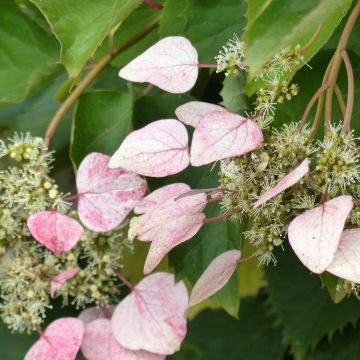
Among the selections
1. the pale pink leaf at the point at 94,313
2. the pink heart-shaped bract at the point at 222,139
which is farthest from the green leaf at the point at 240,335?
the pink heart-shaped bract at the point at 222,139

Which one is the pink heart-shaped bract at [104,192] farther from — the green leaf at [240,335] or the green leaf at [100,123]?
the green leaf at [240,335]

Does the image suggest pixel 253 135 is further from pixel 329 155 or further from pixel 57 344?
pixel 57 344

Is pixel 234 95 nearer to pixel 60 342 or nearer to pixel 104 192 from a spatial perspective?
pixel 104 192

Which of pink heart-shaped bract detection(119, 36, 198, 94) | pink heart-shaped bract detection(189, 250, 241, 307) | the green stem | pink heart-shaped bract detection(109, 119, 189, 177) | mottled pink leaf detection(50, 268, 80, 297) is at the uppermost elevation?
pink heart-shaped bract detection(119, 36, 198, 94)

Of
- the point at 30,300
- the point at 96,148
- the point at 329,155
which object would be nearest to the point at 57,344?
the point at 30,300

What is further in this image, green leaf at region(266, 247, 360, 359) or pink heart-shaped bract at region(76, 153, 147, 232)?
green leaf at region(266, 247, 360, 359)

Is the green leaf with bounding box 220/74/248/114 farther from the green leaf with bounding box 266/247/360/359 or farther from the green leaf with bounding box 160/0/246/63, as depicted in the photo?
the green leaf with bounding box 266/247/360/359

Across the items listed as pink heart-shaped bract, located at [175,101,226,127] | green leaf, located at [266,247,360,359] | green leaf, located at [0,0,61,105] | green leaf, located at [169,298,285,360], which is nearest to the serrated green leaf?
pink heart-shaped bract, located at [175,101,226,127]
